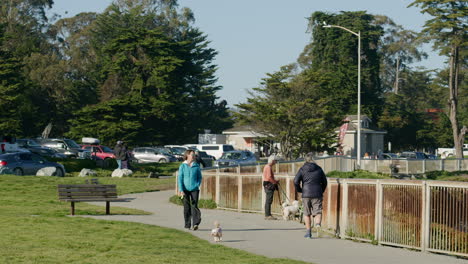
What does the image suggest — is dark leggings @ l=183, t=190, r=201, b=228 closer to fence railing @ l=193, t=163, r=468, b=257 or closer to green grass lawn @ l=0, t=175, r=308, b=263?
green grass lawn @ l=0, t=175, r=308, b=263

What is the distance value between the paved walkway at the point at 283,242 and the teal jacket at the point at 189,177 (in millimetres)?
959

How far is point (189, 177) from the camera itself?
16.6 m

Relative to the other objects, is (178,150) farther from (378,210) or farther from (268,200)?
(378,210)

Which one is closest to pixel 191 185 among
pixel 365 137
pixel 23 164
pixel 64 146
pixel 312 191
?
pixel 312 191

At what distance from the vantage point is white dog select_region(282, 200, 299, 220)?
19.0 meters

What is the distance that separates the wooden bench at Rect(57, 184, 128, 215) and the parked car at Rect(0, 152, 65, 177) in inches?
668

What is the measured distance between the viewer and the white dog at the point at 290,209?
19.0 metres

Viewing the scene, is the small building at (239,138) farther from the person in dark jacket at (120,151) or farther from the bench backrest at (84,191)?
the bench backrest at (84,191)

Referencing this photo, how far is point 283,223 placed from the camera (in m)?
18.8

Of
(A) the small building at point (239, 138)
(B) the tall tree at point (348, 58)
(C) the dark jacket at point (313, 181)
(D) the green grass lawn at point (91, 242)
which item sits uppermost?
(B) the tall tree at point (348, 58)


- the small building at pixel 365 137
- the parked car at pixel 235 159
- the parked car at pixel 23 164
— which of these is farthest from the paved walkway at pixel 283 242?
the small building at pixel 365 137

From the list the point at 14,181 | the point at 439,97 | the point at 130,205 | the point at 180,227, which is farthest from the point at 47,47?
the point at 180,227

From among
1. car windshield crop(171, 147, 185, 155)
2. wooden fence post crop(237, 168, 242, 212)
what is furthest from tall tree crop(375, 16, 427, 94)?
wooden fence post crop(237, 168, 242, 212)

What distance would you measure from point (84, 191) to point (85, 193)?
0.18 feet
